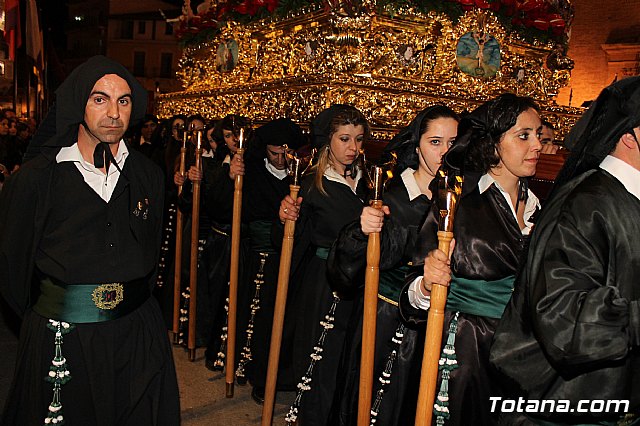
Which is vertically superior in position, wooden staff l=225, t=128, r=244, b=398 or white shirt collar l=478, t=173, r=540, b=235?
white shirt collar l=478, t=173, r=540, b=235

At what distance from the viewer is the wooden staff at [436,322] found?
255 cm

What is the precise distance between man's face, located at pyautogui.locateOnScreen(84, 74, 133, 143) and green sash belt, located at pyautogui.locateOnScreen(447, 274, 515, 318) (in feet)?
5.53

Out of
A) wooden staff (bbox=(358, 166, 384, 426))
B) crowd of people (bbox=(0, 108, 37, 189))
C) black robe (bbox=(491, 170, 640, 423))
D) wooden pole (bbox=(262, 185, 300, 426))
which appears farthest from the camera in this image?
crowd of people (bbox=(0, 108, 37, 189))

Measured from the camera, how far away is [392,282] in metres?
3.78

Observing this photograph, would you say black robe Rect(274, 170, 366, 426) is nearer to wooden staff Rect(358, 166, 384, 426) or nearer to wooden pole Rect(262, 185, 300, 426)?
wooden pole Rect(262, 185, 300, 426)

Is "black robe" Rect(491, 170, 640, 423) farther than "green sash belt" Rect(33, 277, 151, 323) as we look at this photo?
No

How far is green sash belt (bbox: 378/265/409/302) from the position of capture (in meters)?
3.74

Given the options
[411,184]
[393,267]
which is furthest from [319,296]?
[411,184]

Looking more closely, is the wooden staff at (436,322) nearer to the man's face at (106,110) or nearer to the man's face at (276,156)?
the man's face at (106,110)

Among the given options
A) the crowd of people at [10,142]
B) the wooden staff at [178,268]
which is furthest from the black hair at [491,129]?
the crowd of people at [10,142]

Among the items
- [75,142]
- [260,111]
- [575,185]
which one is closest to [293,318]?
[260,111]

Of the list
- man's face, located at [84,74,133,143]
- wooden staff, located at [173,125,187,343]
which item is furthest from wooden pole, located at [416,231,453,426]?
wooden staff, located at [173,125,187,343]

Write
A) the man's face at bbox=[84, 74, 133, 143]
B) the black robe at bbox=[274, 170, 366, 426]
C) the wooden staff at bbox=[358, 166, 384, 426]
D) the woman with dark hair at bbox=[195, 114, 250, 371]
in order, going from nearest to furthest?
the man's face at bbox=[84, 74, 133, 143], the wooden staff at bbox=[358, 166, 384, 426], the black robe at bbox=[274, 170, 366, 426], the woman with dark hair at bbox=[195, 114, 250, 371]

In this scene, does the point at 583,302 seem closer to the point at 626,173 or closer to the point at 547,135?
the point at 626,173
